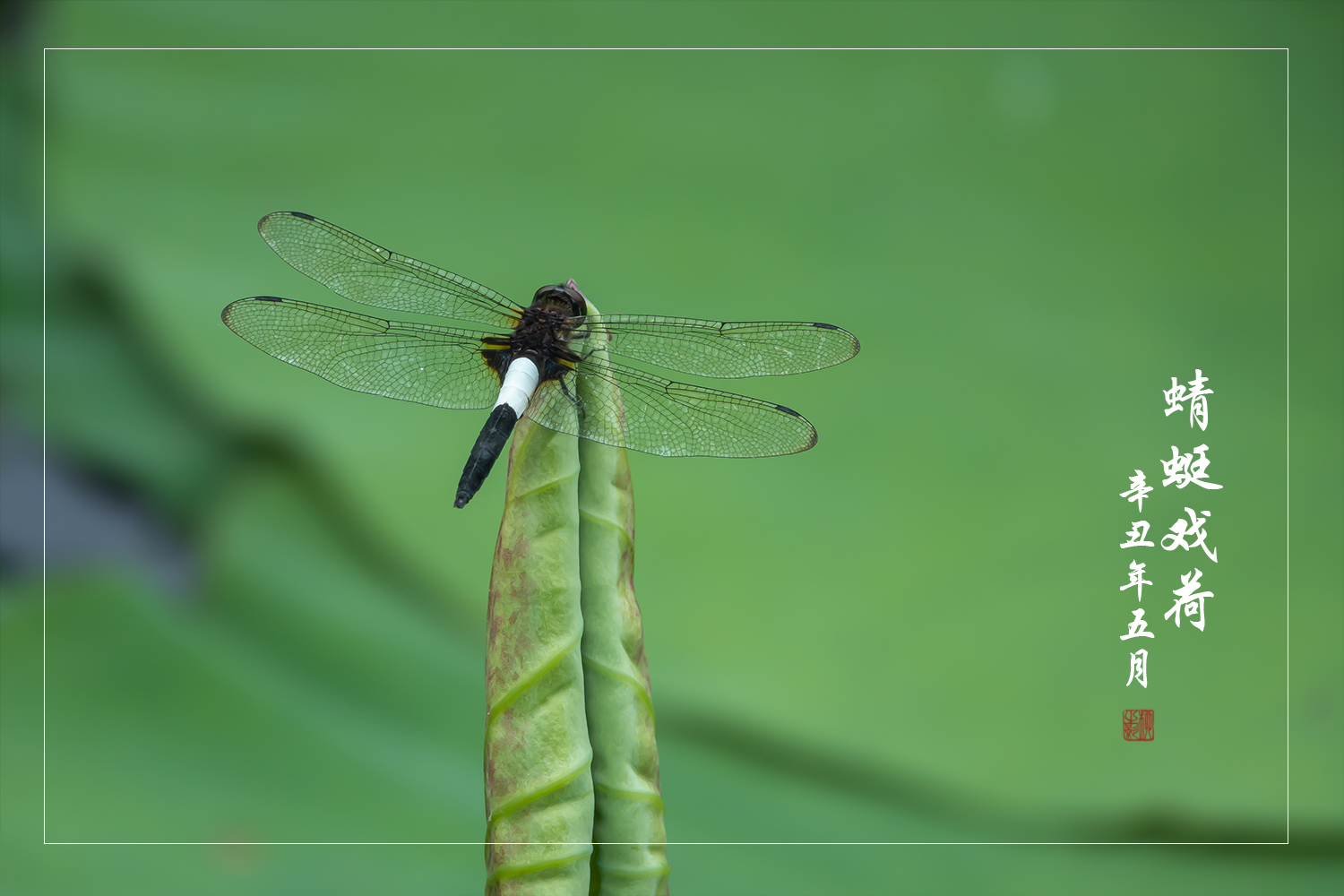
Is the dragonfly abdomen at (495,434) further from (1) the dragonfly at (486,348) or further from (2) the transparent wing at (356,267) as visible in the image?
(2) the transparent wing at (356,267)

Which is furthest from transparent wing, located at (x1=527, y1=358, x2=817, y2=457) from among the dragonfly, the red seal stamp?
the red seal stamp

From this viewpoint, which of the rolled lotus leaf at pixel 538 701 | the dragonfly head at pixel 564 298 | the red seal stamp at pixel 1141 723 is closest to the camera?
the rolled lotus leaf at pixel 538 701

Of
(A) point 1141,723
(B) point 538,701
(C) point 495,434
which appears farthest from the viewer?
Result: (A) point 1141,723

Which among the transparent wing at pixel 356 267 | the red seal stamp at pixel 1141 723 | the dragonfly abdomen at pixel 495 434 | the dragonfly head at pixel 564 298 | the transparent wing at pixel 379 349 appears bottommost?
the red seal stamp at pixel 1141 723

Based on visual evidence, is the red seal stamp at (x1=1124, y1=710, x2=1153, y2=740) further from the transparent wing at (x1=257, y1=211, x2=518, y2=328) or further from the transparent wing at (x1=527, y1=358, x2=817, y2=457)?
the transparent wing at (x1=257, y1=211, x2=518, y2=328)

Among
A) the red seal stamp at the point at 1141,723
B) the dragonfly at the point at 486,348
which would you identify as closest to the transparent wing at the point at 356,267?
the dragonfly at the point at 486,348

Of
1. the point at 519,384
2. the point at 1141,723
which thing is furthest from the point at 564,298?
the point at 1141,723

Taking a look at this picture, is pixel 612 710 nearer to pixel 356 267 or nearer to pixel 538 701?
pixel 538 701

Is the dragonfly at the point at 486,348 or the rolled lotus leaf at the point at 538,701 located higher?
the dragonfly at the point at 486,348
